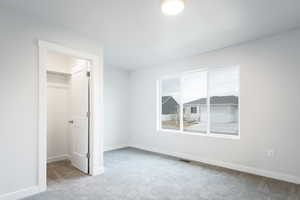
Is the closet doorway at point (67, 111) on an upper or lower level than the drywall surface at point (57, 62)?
lower

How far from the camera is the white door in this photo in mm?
3307

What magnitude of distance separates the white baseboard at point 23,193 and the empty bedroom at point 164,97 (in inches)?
0.5

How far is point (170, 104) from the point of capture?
Result: 4906 millimetres

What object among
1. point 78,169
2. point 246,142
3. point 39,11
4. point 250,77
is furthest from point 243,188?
point 39,11

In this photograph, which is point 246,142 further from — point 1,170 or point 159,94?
point 1,170

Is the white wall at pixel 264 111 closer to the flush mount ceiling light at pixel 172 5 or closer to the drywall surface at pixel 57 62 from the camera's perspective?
the flush mount ceiling light at pixel 172 5

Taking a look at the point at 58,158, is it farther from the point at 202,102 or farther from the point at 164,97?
the point at 202,102

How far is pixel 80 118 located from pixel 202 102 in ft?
9.21

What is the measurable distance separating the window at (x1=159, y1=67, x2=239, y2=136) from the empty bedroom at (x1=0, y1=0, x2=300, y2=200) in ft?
0.08

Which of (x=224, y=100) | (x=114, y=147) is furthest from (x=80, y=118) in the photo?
(x=224, y=100)

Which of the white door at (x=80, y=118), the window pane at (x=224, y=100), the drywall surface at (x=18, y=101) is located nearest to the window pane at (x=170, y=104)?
the window pane at (x=224, y=100)

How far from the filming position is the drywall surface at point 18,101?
225 centimetres

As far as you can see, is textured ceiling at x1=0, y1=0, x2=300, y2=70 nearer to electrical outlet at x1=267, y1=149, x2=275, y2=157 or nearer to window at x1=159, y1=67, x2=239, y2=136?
window at x1=159, y1=67, x2=239, y2=136

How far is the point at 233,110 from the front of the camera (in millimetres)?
3682
